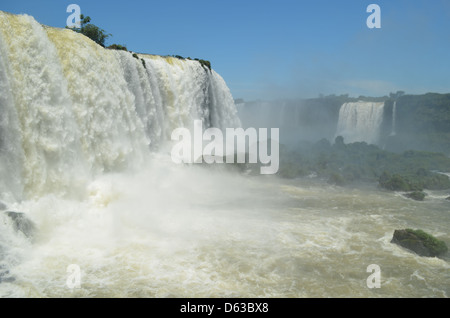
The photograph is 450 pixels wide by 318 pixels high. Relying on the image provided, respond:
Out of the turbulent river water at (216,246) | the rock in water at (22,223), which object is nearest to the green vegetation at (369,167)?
the turbulent river water at (216,246)

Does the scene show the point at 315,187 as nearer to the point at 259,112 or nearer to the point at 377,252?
the point at 377,252

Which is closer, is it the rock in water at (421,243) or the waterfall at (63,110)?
the rock in water at (421,243)

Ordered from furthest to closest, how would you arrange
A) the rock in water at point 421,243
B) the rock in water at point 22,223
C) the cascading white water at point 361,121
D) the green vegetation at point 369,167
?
the cascading white water at point 361,121 < the green vegetation at point 369,167 < the rock in water at point 421,243 < the rock in water at point 22,223

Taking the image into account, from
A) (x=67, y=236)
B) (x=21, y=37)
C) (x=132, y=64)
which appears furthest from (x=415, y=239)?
(x=132, y=64)

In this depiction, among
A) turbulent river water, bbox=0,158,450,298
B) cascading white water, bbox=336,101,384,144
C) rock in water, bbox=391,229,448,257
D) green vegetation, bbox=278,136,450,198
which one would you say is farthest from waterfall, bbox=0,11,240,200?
cascading white water, bbox=336,101,384,144

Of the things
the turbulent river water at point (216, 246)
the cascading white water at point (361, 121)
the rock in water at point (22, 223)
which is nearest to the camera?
the turbulent river water at point (216, 246)

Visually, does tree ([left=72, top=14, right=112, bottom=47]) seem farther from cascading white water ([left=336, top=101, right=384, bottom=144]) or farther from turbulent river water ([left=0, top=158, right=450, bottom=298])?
cascading white water ([left=336, top=101, right=384, bottom=144])

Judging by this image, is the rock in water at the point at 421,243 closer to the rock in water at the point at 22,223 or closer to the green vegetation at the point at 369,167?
the green vegetation at the point at 369,167
